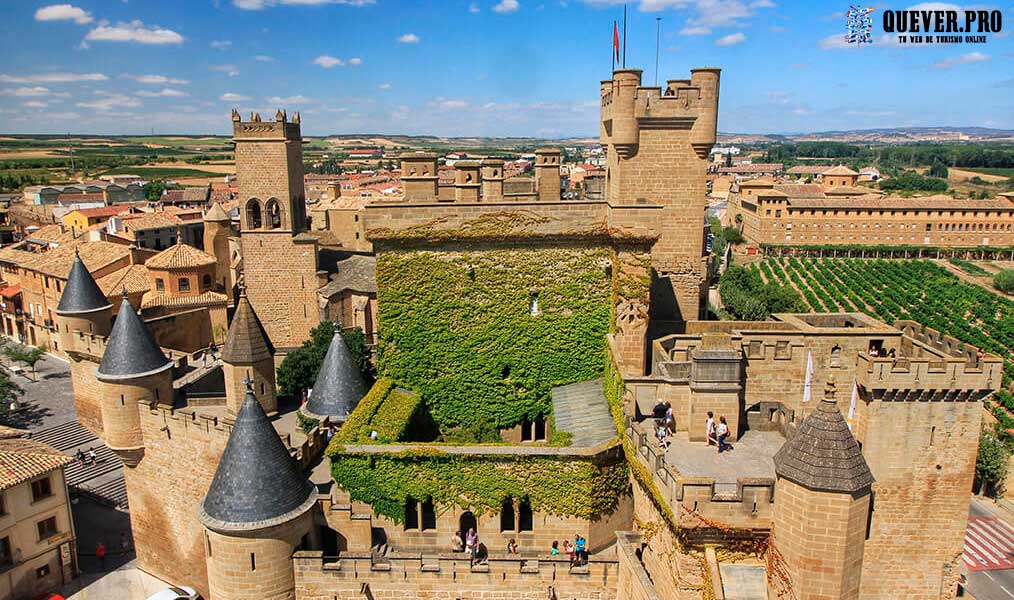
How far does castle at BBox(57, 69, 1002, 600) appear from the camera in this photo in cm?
1473

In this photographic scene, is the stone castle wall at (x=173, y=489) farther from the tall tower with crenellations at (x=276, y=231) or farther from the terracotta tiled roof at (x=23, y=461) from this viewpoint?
the tall tower with crenellations at (x=276, y=231)

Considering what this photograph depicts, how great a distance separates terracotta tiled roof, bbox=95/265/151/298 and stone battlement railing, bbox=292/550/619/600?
35.5 meters

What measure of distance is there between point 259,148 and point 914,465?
35735 millimetres

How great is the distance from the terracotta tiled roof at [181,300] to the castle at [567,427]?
18690mm

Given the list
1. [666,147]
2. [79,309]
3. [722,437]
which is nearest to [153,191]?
[79,309]

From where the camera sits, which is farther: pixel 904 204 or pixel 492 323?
pixel 904 204

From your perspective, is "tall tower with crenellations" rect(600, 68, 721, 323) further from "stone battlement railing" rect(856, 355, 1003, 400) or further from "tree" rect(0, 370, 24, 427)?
"tree" rect(0, 370, 24, 427)

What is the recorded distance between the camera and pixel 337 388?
23203 millimetres

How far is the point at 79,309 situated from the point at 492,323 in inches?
844

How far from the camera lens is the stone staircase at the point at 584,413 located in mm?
18641

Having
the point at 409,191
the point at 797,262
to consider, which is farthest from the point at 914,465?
the point at 797,262

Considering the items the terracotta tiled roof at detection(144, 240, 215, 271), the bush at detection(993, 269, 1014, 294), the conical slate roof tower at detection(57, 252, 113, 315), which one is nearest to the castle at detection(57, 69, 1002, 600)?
the conical slate roof tower at detection(57, 252, 113, 315)

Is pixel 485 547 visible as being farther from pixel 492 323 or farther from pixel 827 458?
pixel 827 458

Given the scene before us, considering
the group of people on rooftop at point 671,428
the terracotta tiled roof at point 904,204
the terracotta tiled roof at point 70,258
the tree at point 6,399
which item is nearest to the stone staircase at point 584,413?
the group of people on rooftop at point 671,428
